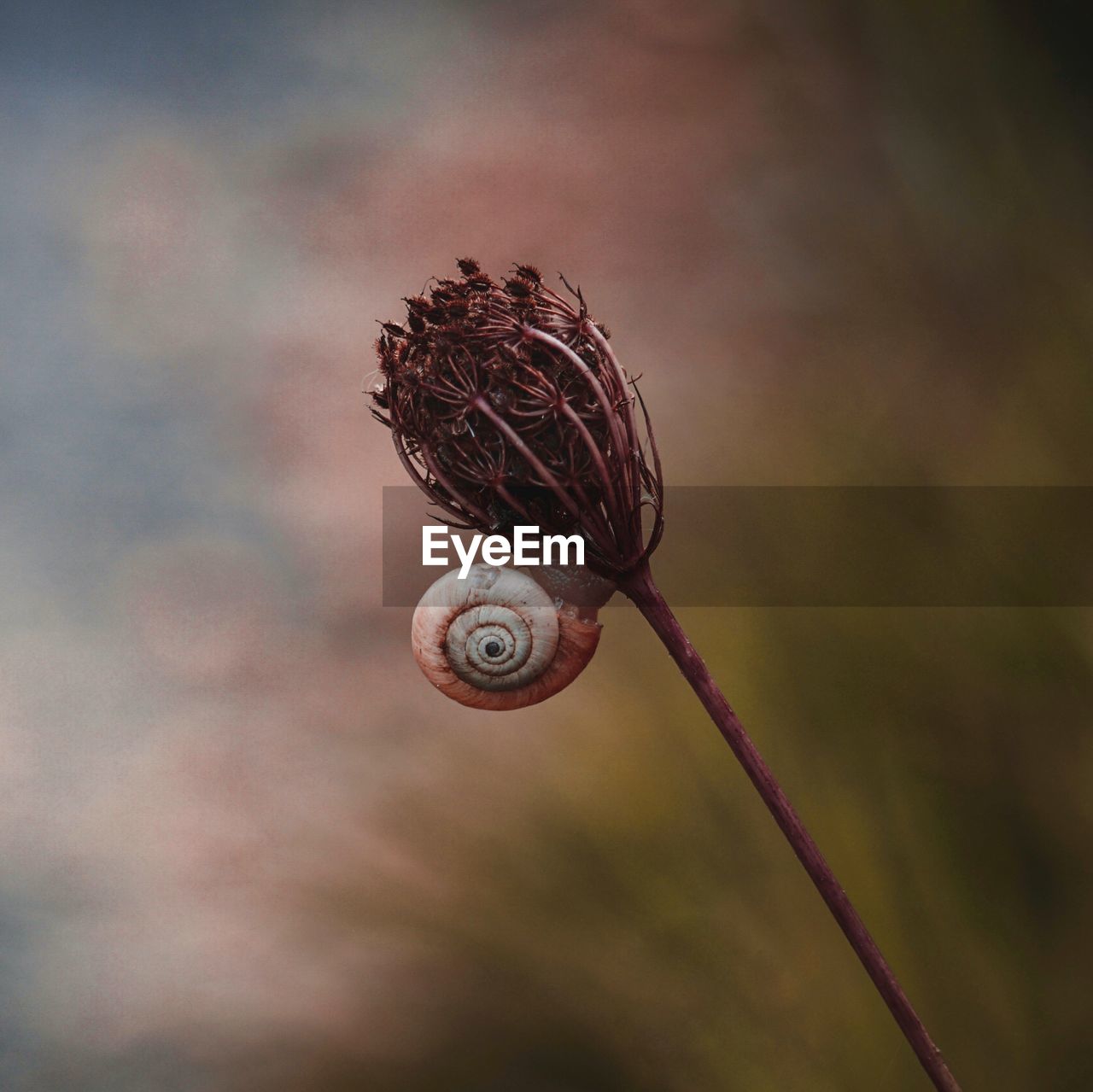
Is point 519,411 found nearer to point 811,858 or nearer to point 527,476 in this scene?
point 527,476

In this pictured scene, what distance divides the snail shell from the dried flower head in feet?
0.11

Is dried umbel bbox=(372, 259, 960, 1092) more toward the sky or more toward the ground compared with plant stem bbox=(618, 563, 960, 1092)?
more toward the sky

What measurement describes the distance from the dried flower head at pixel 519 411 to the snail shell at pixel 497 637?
3 cm

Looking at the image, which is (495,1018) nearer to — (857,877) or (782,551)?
(857,877)

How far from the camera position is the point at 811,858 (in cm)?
56

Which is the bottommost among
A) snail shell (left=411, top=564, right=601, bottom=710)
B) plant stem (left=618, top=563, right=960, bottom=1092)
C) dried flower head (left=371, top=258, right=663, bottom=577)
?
plant stem (left=618, top=563, right=960, bottom=1092)

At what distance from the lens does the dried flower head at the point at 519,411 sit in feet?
1.84

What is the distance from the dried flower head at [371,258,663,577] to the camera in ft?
1.84

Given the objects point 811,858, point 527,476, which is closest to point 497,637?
point 527,476

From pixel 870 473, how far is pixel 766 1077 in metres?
0.55

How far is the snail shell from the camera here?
1.90 feet

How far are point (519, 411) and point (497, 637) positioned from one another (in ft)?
0.40

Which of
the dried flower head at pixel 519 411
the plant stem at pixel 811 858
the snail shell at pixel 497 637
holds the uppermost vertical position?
the dried flower head at pixel 519 411

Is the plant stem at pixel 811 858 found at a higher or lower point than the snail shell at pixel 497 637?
lower
